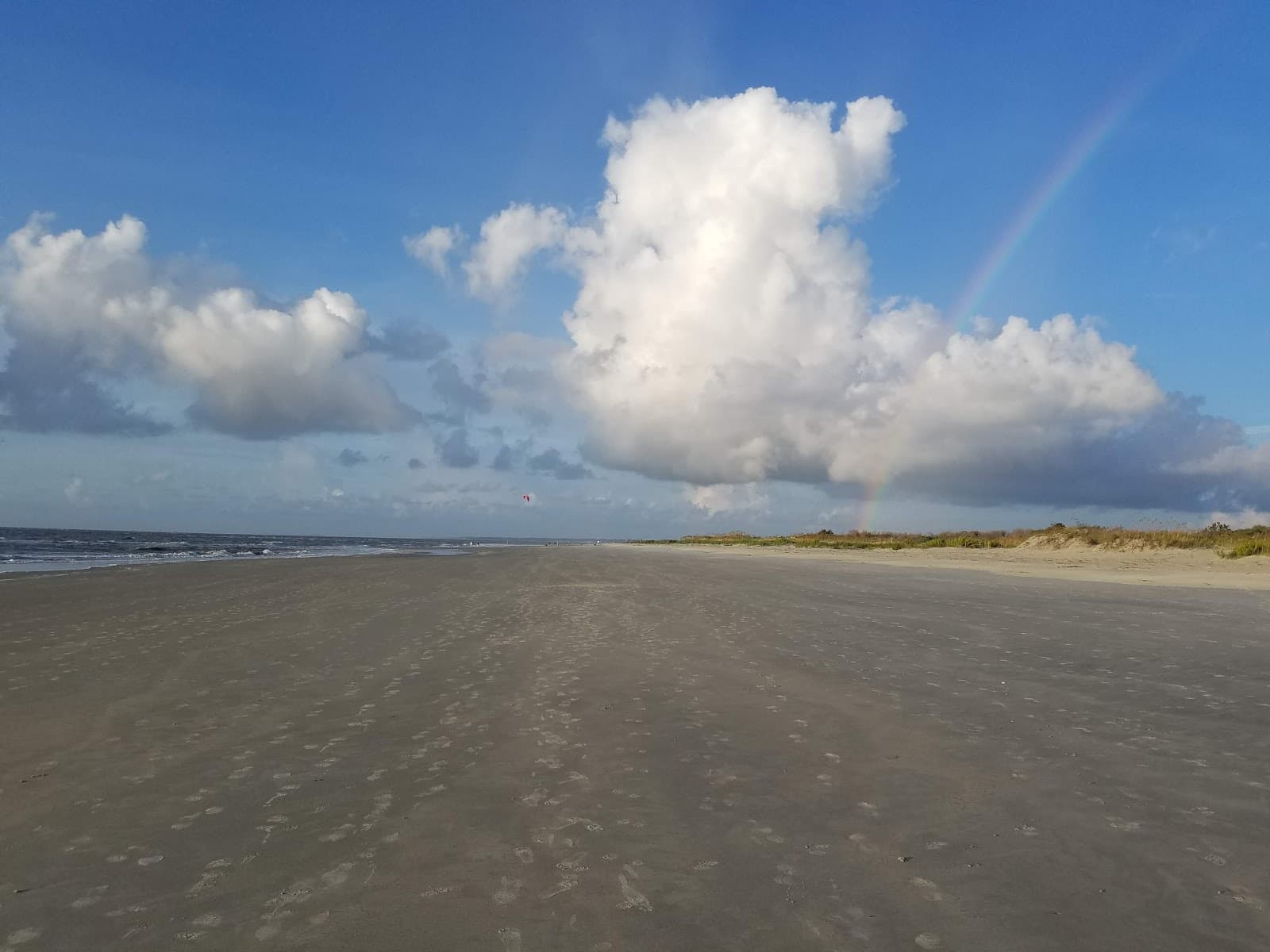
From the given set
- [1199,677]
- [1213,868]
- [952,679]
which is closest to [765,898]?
[1213,868]

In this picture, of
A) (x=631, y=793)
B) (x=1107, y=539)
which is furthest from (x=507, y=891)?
(x=1107, y=539)

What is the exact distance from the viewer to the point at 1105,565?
141 ft

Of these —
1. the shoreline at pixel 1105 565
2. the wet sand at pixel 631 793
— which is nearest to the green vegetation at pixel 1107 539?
the shoreline at pixel 1105 565

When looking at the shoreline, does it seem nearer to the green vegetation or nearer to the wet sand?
the green vegetation

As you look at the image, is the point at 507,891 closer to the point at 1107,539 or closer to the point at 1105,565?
the point at 1105,565

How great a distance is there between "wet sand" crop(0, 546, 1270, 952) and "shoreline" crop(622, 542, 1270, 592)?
790 inches

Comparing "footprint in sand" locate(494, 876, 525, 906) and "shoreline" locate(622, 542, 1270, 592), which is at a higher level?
"shoreline" locate(622, 542, 1270, 592)

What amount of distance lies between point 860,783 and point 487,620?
42.9 ft

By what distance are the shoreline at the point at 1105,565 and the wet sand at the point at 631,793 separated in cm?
2007

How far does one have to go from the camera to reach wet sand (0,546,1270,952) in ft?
15.2

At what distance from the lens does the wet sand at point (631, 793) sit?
15.2 feet

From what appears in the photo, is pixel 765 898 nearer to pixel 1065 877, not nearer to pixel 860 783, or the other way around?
pixel 1065 877

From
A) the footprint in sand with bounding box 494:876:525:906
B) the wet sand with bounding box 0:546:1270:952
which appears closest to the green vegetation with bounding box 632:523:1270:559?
the wet sand with bounding box 0:546:1270:952

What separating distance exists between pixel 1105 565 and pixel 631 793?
147ft
